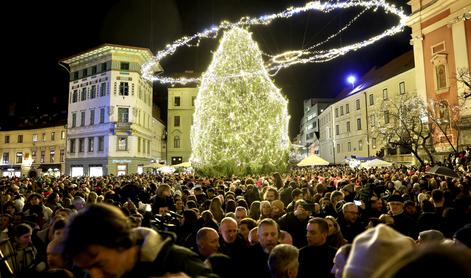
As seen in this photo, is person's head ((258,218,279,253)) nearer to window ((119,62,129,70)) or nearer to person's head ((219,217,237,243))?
person's head ((219,217,237,243))

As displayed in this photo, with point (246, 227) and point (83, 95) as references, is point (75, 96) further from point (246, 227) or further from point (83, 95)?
point (246, 227)

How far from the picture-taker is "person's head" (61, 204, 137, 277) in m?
2.01

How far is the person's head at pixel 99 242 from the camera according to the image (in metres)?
2.01

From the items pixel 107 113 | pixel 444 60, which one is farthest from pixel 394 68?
pixel 107 113

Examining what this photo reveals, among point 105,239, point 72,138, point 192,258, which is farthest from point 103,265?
point 72,138

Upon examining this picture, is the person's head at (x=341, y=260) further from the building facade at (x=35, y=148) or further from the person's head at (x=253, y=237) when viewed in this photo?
the building facade at (x=35, y=148)

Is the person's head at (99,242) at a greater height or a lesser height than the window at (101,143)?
lesser

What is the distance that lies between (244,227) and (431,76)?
118ft

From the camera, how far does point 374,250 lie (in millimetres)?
1920

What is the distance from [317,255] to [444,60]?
35.8m

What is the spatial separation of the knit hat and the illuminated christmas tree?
23462 mm

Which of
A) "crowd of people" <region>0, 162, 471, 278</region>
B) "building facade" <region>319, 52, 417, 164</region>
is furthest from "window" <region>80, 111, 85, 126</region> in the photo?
"crowd of people" <region>0, 162, 471, 278</region>

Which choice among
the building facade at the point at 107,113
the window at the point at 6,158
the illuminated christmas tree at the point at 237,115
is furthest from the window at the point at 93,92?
the illuminated christmas tree at the point at 237,115

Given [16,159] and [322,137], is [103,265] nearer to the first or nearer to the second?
[16,159]
